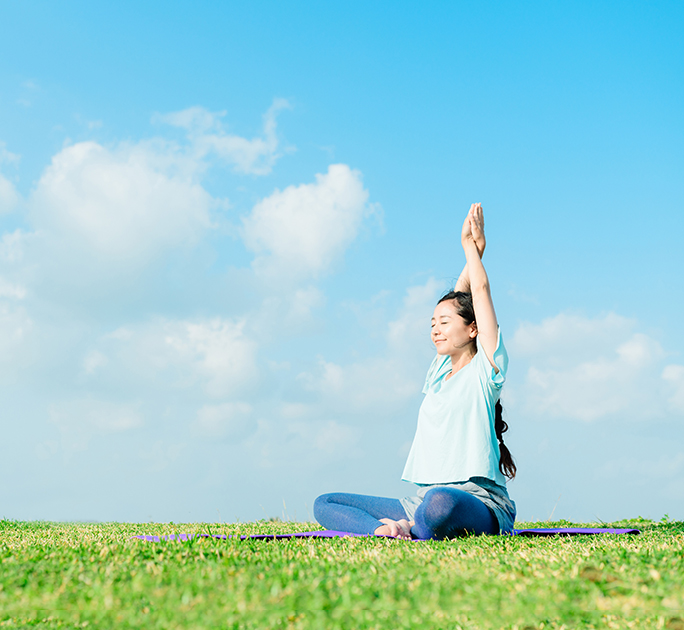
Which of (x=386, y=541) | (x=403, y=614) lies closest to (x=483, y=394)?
(x=386, y=541)

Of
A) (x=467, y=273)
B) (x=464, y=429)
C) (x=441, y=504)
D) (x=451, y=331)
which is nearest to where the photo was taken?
(x=441, y=504)

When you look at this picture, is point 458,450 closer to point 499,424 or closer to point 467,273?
point 499,424

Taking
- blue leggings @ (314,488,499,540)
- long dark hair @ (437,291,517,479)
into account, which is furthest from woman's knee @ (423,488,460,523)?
long dark hair @ (437,291,517,479)

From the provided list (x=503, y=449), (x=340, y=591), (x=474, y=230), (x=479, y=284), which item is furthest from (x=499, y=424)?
(x=340, y=591)

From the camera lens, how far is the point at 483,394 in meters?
5.46

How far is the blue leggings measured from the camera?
15.9 feet

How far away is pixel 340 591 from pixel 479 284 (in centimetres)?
375

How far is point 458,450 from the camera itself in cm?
546

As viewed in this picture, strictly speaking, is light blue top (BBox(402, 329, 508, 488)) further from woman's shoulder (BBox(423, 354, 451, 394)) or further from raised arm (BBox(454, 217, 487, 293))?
raised arm (BBox(454, 217, 487, 293))

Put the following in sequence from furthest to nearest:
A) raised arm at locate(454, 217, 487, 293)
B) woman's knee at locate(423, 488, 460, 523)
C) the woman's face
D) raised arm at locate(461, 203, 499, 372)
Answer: raised arm at locate(454, 217, 487, 293) → the woman's face → raised arm at locate(461, 203, 499, 372) → woman's knee at locate(423, 488, 460, 523)

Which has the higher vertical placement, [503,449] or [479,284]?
[479,284]

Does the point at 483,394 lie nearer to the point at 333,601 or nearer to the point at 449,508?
the point at 449,508

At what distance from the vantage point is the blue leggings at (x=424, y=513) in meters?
4.84

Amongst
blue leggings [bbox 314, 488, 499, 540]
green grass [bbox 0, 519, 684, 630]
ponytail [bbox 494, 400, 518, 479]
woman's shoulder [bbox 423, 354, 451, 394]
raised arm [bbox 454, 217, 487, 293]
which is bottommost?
green grass [bbox 0, 519, 684, 630]
